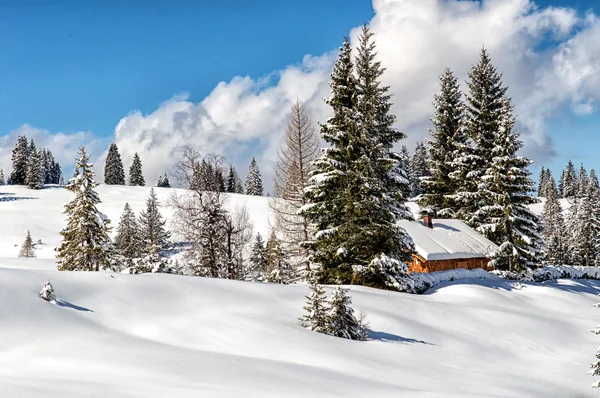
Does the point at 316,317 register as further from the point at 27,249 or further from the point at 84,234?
the point at 27,249

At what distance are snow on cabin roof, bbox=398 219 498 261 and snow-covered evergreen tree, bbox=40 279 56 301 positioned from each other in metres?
25.5

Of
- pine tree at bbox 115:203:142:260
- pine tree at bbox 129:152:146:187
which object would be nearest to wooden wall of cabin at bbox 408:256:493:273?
pine tree at bbox 115:203:142:260

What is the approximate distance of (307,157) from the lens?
30.0m

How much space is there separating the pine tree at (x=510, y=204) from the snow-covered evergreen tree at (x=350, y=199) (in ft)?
39.7

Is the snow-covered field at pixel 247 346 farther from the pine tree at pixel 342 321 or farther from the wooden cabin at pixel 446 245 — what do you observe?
the wooden cabin at pixel 446 245

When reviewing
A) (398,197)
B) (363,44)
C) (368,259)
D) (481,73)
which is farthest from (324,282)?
(481,73)

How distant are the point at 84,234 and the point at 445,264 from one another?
24.3 m

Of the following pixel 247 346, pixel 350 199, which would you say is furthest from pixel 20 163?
pixel 247 346

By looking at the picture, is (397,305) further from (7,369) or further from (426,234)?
(426,234)

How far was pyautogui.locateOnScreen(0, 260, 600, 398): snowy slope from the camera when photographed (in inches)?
293

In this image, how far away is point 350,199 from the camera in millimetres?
24156

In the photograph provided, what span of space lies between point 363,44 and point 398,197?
1042 cm

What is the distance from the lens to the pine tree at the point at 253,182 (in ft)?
369

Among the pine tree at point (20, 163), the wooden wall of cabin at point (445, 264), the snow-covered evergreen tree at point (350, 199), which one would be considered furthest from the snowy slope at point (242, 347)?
the pine tree at point (20, 163)
